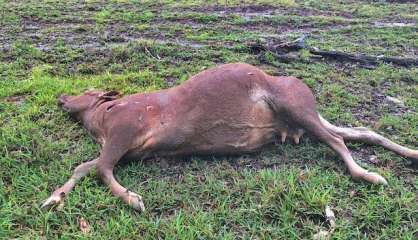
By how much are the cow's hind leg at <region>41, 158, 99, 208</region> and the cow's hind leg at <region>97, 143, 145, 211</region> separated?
0.52 feet

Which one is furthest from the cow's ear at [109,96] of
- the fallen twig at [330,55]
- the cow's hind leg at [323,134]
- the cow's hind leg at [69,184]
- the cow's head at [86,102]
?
the fallen twig at [330,55]

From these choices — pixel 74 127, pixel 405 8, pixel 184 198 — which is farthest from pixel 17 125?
pixel 405 8

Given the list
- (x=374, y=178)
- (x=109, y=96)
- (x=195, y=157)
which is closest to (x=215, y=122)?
(x=195, y=157)

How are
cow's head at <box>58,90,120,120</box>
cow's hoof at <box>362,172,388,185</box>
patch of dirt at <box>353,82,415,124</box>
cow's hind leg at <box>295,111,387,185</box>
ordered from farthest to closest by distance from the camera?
patch of dirt at <box>353,82,415,124</box>, cow's head at <box>58,90,120,120</box>, cow's hind leg at <box>295,111,387,185</box>, cow's hoof at <box>362,172,388,185</box>

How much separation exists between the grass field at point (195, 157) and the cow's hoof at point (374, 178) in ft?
0.23

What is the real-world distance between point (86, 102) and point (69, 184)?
4.38 ft

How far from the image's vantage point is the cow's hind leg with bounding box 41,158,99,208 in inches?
154

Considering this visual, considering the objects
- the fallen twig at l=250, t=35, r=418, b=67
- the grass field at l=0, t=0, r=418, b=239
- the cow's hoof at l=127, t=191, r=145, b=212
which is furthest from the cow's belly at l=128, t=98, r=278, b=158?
the fallen twig at l=250, t=35, r=418, b=67

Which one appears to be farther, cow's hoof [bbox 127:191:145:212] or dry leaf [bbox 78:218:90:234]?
cow's hoof [bbox 127:191:145:212]

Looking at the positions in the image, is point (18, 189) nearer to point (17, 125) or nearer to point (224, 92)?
point (17, 125)

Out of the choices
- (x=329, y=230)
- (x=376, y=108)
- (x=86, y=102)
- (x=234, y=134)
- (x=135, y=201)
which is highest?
(x=86, y=102)

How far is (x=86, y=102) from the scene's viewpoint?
5.26 m

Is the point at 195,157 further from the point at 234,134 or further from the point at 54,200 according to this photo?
the point at 54,200

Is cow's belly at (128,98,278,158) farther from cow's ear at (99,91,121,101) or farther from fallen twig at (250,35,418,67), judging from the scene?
fallen twig at (250,35,418,67)
